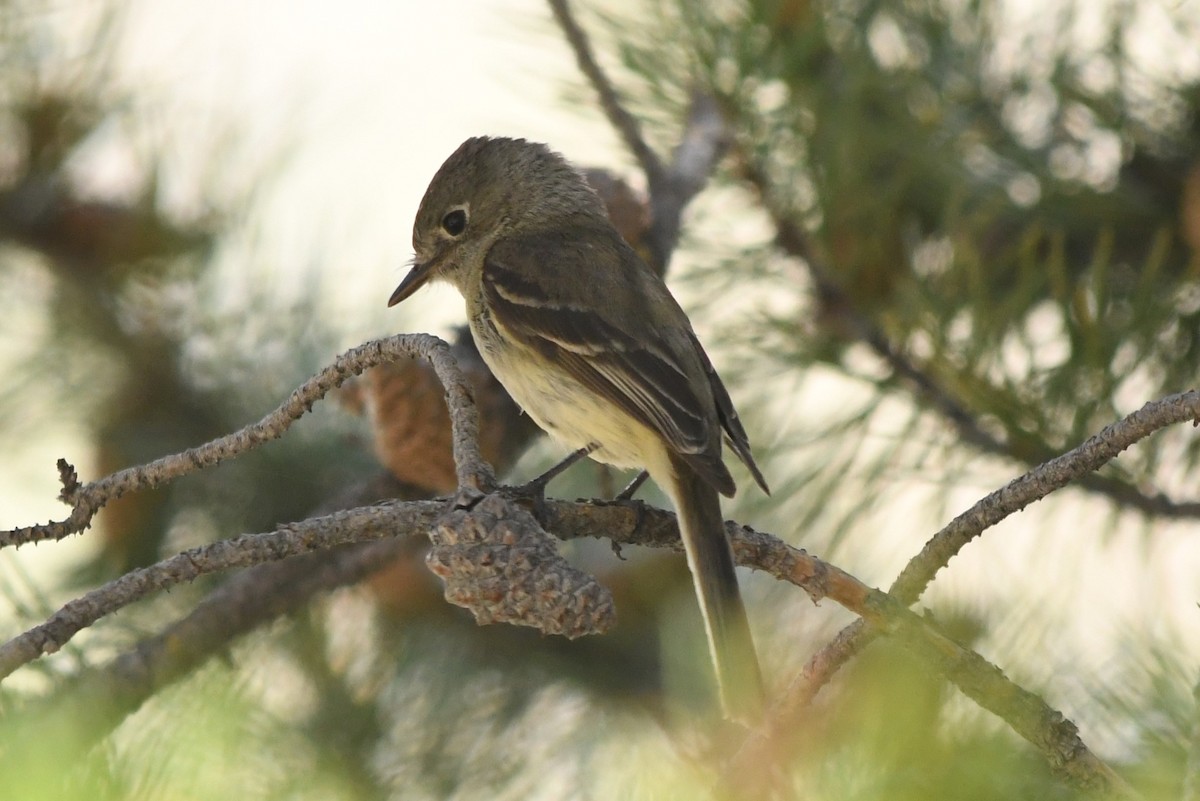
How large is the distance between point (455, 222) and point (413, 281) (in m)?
0.24

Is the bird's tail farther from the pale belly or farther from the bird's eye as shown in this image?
the bird's eye

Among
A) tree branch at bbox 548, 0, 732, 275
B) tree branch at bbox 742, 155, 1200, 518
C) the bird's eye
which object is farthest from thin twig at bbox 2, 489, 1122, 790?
the bird's eye

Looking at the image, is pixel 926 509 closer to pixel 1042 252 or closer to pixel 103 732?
pixel 1042 252

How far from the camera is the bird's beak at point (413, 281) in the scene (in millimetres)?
2990

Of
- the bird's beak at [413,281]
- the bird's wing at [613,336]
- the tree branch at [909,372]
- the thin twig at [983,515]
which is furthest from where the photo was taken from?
the bird's beak at [413,281]

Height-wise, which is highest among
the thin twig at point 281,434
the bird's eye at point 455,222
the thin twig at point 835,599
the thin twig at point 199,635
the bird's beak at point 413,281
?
the thin twig at point 281,434

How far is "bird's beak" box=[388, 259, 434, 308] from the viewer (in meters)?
2.99

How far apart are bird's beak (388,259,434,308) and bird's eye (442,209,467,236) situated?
110 mm

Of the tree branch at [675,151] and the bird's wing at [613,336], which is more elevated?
the tree branch at [675,151]

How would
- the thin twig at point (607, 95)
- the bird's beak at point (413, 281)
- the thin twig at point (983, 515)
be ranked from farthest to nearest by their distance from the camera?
the bird's beak at point (413, 281)
the thin twig at point (607, 95)
the thin twig at point (983, 515)

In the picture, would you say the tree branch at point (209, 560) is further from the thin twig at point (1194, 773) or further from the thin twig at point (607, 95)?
the thin twig at point (607, 95)

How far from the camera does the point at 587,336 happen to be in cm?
268

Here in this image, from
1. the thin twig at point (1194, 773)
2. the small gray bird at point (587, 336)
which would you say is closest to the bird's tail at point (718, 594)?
the small gray bird at point (587, 336)

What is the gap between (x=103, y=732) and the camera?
1343 mm
